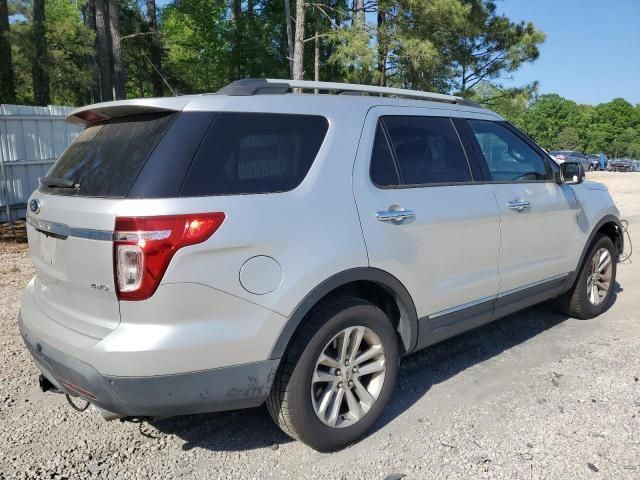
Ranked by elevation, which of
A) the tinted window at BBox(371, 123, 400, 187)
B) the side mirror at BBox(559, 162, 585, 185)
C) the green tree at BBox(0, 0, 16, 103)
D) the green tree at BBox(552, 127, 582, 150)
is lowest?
the side mirror at BBox(559, 162, 585, 185)

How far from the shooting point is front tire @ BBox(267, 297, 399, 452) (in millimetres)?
2592

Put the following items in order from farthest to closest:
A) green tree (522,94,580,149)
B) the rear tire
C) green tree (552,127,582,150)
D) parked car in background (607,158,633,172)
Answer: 1. green tree (522,94,580,149)
2. green tree (552,127,582,150)
3. parked car in background (607,158,633,172)
4. the rear tire

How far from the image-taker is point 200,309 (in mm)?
2258

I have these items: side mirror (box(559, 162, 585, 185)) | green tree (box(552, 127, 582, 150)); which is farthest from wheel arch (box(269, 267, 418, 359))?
green tree (box(552, 127, 582, 150))

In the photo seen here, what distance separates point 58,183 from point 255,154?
41.1 inches

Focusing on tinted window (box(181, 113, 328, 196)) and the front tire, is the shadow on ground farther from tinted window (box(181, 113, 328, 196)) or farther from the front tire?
tinted window (box(181, 113, 328, 196))

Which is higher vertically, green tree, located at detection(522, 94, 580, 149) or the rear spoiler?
green tree, located at detection(522, 94, 580, 149)

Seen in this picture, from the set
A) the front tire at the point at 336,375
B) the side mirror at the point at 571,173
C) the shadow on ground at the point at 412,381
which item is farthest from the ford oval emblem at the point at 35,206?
the side mirror at the point at 571,173

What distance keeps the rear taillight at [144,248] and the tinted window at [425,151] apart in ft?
3.91

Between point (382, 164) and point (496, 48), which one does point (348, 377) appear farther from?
point (496, 48)

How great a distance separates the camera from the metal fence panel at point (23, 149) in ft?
31.8

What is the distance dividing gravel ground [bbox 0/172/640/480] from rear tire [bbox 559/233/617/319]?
2.21ft

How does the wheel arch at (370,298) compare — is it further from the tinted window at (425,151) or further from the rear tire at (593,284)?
the rear tire at (593,284)

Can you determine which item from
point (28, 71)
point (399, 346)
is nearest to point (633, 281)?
point (399, 346)
